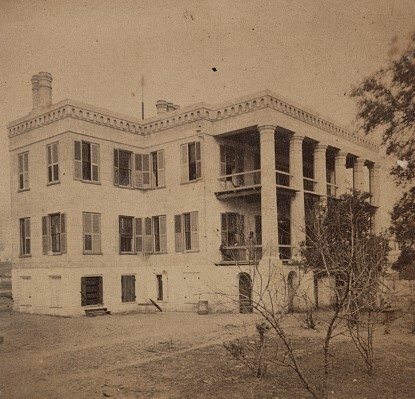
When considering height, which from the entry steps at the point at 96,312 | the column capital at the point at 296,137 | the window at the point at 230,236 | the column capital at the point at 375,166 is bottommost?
the entry steps at the point at 96,312

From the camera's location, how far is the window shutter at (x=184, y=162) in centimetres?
→ 2419

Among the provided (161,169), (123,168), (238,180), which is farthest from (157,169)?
(238,180)

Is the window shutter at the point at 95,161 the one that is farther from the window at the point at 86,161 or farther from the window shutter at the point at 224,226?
the window shutter at the point at 224,226

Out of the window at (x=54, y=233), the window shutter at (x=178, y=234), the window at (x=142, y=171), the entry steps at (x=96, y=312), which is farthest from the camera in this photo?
the window at (x=142, y=171)

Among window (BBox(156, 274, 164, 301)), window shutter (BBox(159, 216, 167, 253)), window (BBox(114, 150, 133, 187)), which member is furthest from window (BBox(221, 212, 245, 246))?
window (BBox(114, 150, 133, 187))

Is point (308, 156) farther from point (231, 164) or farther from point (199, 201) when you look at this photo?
point (199, 201)

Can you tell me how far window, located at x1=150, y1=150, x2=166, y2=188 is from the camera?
83.5 ft

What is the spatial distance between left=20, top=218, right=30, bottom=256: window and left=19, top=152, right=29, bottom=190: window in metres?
1.82

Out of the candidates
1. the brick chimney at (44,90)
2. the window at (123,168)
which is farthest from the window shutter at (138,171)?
the brick chimney at (44,90)

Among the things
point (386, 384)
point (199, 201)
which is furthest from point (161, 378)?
point (199, 201)

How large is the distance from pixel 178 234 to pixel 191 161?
3849mm

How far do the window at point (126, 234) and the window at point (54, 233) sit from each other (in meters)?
3.21

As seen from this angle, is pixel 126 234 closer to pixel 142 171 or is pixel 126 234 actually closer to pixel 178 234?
pixel 178 234

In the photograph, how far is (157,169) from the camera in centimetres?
2564
